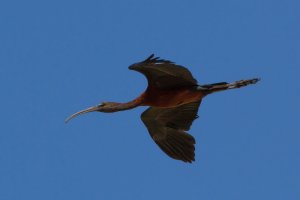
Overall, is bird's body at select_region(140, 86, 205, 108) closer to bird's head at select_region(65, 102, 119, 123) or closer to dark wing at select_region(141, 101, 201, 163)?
bird's head at select_region(65, 102, 119, 123)

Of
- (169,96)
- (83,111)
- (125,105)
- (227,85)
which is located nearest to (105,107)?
(125,105)

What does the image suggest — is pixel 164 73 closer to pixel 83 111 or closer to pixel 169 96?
pixel 169 96

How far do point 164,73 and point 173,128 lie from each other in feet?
11.5

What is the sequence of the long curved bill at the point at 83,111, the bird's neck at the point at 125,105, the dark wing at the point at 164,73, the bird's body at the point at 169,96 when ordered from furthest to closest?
the long curved bill at the point at 83,111
the bird's neck at the point at 125,105
the bird's body at the point at 169,96
the dark wing at the point at 164,73

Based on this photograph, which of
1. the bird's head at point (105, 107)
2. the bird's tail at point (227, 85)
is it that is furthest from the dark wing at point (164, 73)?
the bird's head at point (105, 107)

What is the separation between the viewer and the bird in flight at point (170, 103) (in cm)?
2222

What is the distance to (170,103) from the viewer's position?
74.5 feet

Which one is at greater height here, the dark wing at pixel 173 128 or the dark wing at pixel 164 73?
the dark wing at pixel 164 73

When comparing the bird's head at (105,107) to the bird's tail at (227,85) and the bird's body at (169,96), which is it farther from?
the bird's tail at (227,85)

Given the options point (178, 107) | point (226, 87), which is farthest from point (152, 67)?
point (178, 107)

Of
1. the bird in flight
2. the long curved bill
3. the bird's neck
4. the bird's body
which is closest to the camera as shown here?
the bird in flight

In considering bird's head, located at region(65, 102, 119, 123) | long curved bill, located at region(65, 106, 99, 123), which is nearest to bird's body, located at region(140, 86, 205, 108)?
bird's head, located at region(65, 102, 119, 123)

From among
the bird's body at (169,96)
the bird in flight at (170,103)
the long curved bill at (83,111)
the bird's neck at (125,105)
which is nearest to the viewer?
the bird in flight at (170,103)

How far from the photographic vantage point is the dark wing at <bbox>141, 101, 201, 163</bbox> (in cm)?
2472
